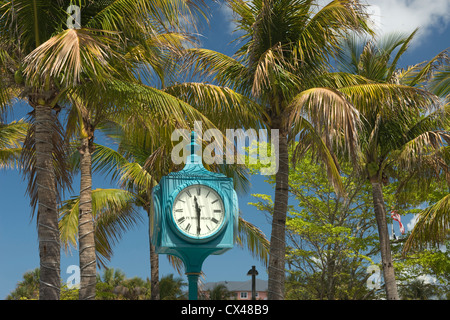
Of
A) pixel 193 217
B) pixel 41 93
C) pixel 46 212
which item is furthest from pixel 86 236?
pixel 193 217

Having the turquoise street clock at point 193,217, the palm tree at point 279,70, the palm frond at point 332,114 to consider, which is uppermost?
the palm tree at point 279,70

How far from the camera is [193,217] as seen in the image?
5.43 m

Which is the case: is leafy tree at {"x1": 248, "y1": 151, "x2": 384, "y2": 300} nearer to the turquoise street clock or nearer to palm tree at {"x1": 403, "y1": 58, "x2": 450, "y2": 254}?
palm tree at {"x1": 403, "y1": 58, "x2": 450, "y2": 254}

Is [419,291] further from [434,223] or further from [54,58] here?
[54,58]

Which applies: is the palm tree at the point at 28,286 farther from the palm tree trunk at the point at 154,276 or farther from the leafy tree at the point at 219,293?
the palm tree trunk at the point at 154,276

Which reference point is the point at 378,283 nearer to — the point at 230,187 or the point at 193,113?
the point at 193,113

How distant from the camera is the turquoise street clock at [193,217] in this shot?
5379 mm

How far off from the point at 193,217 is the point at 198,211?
7cm

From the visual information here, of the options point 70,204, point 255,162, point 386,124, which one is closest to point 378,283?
point 255,162

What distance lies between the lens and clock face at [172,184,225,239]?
541 centimetres

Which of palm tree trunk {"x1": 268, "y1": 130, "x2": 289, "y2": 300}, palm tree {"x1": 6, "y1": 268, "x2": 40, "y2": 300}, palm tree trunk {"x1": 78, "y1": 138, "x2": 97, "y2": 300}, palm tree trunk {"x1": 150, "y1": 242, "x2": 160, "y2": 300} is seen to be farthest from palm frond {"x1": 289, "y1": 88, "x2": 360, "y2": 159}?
palm tree {"x1": 6, "y1": 268, "x2": 40, "y2": 300}

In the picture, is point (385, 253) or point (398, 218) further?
point (398, 218)

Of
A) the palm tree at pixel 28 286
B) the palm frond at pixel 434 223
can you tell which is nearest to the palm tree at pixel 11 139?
the palm frond at pixel 434 223
